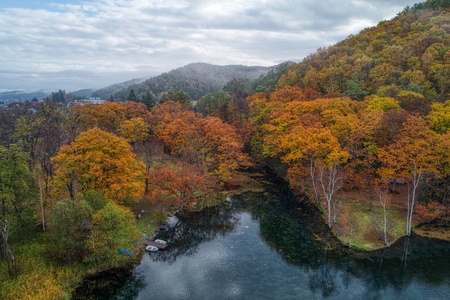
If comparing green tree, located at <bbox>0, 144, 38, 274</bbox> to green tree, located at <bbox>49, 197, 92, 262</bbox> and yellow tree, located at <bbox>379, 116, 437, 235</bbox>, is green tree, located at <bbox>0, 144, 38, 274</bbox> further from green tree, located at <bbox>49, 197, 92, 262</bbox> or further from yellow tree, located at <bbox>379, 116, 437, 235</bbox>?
yellow tree, located at <bbox>379, 116, 437, 235</bbox>

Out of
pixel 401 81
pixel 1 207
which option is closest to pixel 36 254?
pixel 1 207

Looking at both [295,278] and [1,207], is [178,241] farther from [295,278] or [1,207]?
[1,207]

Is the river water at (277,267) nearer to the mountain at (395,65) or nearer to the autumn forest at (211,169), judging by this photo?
the autumn forest at (211,169)

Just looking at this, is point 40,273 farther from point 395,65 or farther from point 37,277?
point 395,65

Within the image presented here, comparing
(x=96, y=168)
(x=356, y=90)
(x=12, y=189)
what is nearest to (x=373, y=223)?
(x=96, y=168)

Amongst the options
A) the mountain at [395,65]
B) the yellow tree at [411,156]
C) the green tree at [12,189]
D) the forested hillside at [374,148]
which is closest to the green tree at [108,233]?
the green tree at [12,189]
